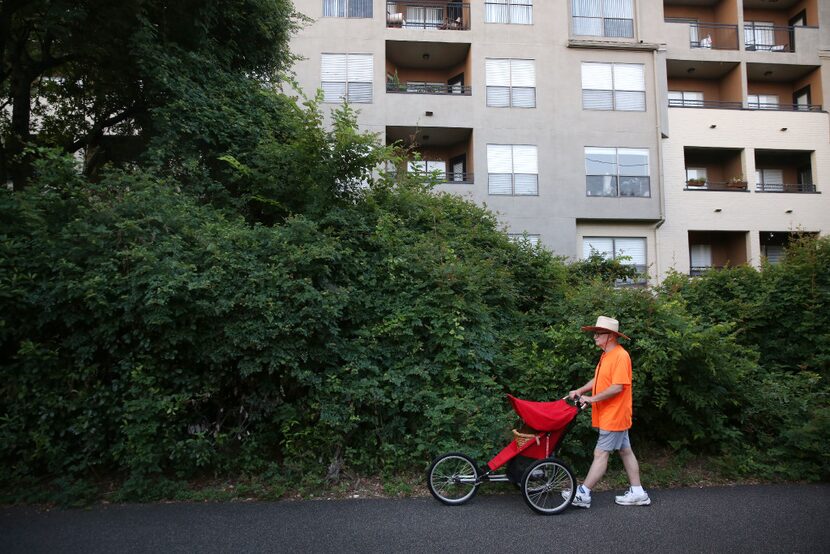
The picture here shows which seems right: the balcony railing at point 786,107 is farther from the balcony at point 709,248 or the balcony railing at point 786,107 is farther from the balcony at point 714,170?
the balcony at point 709,248

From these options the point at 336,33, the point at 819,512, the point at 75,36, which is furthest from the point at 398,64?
the point at 819,512

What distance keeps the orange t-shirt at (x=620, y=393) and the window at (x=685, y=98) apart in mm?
18965

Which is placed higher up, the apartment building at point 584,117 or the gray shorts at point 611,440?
the apartment building at point 584,117

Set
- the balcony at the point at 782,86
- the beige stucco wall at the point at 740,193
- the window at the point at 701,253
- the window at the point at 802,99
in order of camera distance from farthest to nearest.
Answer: the window at the point at 802,99, the balcony at the point at 782,86, the window at the point at 701,253, the beige stucco wall at the point at 740,193

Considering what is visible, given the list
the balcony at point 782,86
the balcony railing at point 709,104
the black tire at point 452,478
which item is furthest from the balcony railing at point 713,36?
the black tire at point 452,478

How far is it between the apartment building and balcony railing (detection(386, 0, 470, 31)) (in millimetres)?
69

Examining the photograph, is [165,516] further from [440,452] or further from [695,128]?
[695,128]

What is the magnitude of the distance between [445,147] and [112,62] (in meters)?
12.7

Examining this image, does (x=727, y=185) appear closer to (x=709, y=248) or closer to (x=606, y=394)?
(x=709, y=248)

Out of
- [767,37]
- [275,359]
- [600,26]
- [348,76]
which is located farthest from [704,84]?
[275,359]

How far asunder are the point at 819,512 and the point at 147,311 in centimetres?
695

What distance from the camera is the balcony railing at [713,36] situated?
834 inches

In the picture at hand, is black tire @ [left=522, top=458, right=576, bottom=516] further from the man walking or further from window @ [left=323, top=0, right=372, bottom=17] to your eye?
window @ [left=323, top=0, right=372, bottom=17]

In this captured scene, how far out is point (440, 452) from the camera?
19.9ft
